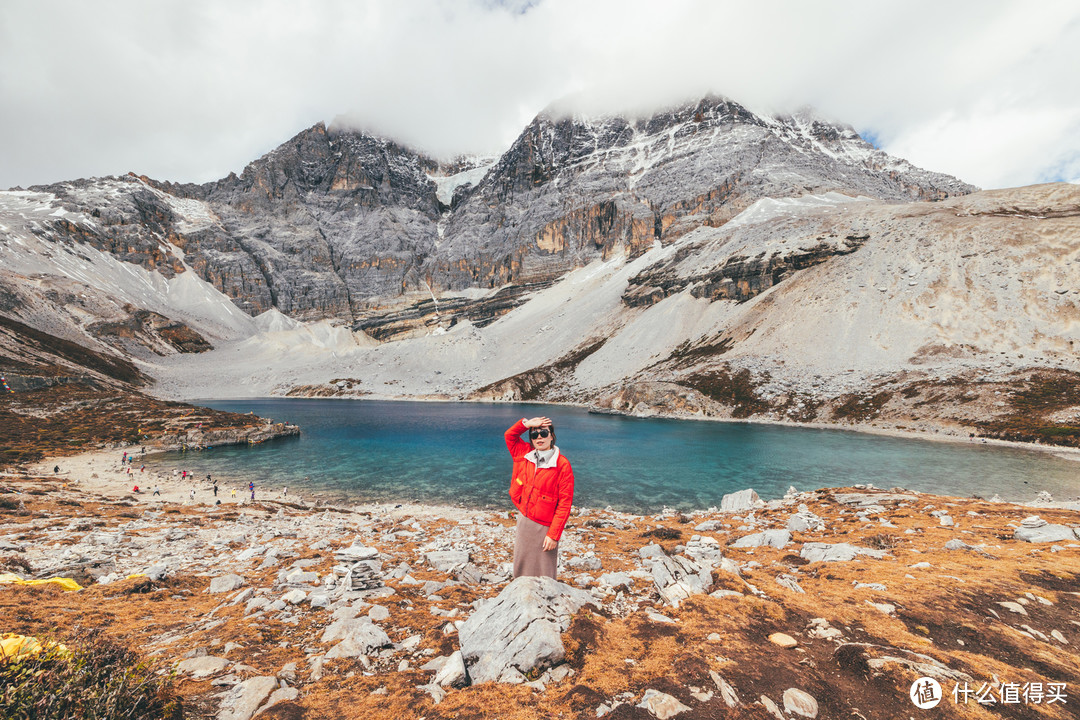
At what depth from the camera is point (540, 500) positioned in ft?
24.3

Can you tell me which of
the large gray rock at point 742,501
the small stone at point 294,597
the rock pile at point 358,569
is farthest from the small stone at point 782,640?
the large gray rock at point 742,501

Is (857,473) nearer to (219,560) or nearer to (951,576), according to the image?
(951,576)

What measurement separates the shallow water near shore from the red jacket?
21.3 metres

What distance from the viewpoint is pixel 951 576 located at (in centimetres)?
830

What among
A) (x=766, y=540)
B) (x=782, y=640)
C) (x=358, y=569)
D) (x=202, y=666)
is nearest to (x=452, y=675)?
(x=202, y=666)

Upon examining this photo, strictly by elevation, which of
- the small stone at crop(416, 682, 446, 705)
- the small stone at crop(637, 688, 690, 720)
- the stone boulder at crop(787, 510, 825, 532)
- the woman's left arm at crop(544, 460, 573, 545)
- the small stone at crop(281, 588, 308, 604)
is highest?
the woman's left arm at crop(544, 460, 573, 545)

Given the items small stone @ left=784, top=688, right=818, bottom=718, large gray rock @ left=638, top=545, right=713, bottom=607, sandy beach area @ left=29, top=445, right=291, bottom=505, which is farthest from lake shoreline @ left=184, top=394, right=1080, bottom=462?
sandy beach area @ left=29, top=445, right=291, bottom=505

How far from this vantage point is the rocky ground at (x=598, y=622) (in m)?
4.70

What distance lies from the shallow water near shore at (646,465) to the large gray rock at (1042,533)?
1593 cm

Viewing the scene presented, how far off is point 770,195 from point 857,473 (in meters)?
157

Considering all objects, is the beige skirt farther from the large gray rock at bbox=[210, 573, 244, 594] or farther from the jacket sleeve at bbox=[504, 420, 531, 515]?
the large gray rock at bbox=[210, 573, 244, 594]

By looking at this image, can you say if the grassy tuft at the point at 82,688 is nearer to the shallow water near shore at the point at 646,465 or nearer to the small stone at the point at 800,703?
the small stone at the point at 800,703

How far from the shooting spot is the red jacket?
7.35 meters

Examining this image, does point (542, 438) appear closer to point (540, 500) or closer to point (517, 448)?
point (517, 448)
